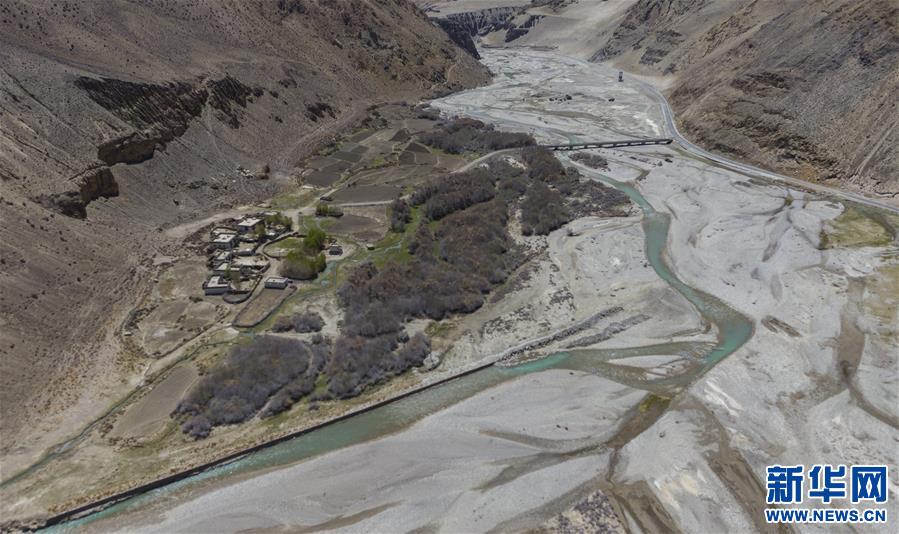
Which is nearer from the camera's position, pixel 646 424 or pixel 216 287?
pixel 646 424

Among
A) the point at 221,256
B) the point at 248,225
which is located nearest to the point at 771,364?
the point at 221,256

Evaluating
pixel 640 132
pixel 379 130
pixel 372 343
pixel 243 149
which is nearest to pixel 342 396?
pixel 372 343

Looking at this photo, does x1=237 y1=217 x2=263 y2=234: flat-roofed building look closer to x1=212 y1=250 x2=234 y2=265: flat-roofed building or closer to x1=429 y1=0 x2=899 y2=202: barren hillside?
x1=212 y1=250 x2=234 y2=265: flat-roofed building

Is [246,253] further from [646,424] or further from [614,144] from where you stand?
[614,144]

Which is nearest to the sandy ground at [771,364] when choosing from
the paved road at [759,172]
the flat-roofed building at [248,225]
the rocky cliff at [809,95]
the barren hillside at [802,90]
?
the paved road at [759,172]

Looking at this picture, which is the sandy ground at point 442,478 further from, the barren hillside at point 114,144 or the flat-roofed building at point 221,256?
the flat-roofed building at point 221,256
